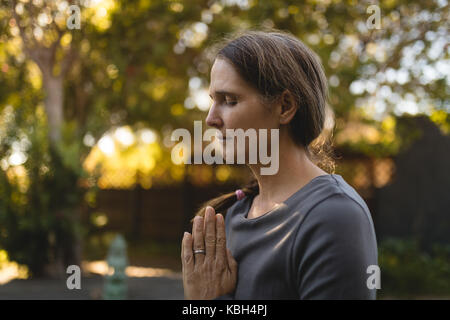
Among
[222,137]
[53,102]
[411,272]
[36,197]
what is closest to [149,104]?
[53,102]

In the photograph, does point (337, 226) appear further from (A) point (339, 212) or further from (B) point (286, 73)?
(B) point (286, 73)

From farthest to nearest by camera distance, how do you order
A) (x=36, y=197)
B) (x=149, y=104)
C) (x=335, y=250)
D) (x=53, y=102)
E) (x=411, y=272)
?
(x=149, y=104) < (x=53, y=102) < (x=36, y=197) < (x=411, y=272) < (x=335, y=250)

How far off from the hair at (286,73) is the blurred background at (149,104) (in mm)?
5513

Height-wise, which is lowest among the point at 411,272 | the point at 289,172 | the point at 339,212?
the point at 411,272

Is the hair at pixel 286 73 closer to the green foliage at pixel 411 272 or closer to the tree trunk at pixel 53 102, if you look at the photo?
the green foliage at pixel 411 272

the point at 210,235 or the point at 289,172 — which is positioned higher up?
the point at 289,172

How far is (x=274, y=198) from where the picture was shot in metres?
1.49

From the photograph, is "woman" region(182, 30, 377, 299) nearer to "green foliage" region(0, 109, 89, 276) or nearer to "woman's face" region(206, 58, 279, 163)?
"woman's face" region(206, 58, 279, 163)

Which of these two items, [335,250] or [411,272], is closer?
[335,250]

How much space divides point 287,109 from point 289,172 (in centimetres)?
18

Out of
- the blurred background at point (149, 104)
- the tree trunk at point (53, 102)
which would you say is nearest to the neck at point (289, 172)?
the blurred background at point (149, 104)

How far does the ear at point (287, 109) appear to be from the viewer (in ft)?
4.71

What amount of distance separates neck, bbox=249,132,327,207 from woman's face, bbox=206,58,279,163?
6 cm

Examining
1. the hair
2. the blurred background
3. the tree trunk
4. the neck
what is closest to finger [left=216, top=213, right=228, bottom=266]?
the neck
